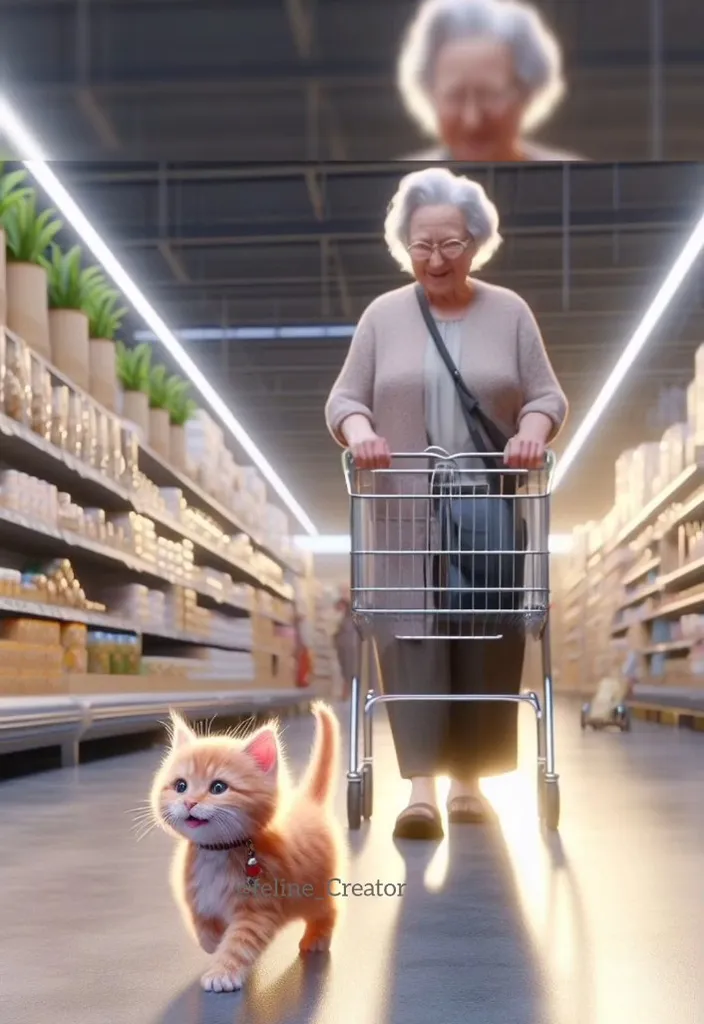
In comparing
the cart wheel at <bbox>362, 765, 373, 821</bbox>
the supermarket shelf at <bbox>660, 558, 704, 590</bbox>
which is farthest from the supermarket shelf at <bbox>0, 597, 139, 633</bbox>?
the supermarket shelf at <bbox>660, 558, 704, 590</bbox>

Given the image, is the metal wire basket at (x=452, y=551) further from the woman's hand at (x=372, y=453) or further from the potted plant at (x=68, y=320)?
the potted plant at (x=68, y=320)

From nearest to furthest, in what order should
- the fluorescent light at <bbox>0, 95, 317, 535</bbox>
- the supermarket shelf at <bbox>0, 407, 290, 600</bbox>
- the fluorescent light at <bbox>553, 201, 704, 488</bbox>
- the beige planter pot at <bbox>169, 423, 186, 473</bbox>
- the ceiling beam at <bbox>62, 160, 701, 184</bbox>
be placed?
the fluorescent light at <bbox>0, 95, 317, 535</bbox>, the supermarket shelf at <bbox>0, 407, 290, 600</bbox>, the fluorescent light at <bbox>553, 201, 704, 488</bbox>, the beige planter pot at <bbox>169, 423, 186, 473</bbox>, the ceiling beam at <bbox>62, 160, 701, 184</bbox>

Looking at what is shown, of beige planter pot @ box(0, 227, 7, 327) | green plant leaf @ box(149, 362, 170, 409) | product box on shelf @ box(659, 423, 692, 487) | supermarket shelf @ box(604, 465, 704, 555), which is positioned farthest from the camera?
product box on shelf @ box(659, 423, 692, 487)

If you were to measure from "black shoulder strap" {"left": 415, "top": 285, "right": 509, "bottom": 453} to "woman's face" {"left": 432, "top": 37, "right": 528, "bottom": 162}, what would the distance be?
2.81 ft

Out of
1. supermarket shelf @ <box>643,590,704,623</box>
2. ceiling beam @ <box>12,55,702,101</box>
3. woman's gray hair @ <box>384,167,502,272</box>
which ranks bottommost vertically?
supermarket shelf @ <box>643,590,704,623</box>

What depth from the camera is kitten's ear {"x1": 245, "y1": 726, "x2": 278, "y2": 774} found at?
1.14 m

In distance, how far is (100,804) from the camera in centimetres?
275

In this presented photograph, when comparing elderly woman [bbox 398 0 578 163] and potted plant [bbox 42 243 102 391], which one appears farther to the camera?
potted plant [bbox 42 243 102 391]

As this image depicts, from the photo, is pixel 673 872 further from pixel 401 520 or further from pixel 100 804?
pixel 100 804

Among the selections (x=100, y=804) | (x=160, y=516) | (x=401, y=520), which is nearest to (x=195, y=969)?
(x=401, y=520)

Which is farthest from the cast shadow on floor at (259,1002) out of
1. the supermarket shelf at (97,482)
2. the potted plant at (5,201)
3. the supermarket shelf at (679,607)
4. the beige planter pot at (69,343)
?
the supermarket shelf at (679,607)

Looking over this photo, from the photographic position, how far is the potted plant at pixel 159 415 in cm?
604

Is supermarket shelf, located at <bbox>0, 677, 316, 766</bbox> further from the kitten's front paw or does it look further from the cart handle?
the kitten's front paw

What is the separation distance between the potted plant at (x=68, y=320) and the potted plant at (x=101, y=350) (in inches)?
7.1
